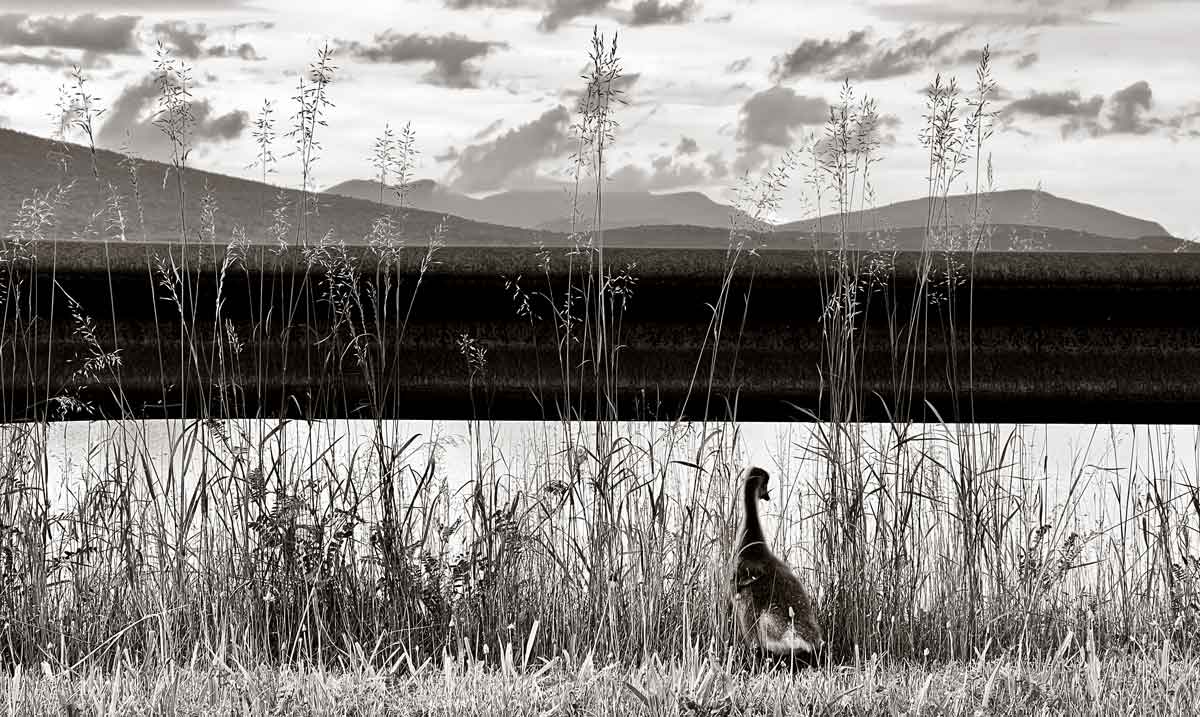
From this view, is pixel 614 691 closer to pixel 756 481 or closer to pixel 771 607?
pixel 771 607

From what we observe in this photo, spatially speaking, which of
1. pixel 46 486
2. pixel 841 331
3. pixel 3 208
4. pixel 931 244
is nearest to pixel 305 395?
pixel 46 486

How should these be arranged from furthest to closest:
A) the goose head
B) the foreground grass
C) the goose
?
the goose head, the goose, the foreground grass

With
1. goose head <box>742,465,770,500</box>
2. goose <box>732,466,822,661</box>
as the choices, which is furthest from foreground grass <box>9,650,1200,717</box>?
goose head <box>742,465,770,500</box>

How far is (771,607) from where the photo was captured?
10.5 ft

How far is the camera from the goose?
10.4 feet

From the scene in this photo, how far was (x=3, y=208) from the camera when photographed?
4082mm

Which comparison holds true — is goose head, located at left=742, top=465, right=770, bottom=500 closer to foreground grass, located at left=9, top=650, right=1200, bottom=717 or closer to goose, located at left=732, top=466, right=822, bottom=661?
goose, located at left=732, top=466, right=822, bottom=661

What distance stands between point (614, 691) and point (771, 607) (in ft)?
2.01

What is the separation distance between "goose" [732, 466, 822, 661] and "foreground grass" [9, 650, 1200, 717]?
8 centimetres

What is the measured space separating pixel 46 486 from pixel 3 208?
1.08 meters

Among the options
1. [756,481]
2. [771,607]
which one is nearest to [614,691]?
[771,607]

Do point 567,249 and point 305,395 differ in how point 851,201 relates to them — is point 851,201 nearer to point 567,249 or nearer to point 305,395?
point 567,249

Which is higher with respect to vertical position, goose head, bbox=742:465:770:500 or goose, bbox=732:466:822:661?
goose head, bbox=742:465:770:500

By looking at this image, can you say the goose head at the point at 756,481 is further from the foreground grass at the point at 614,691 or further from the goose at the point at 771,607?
the foreground grass at the point at 614,691
